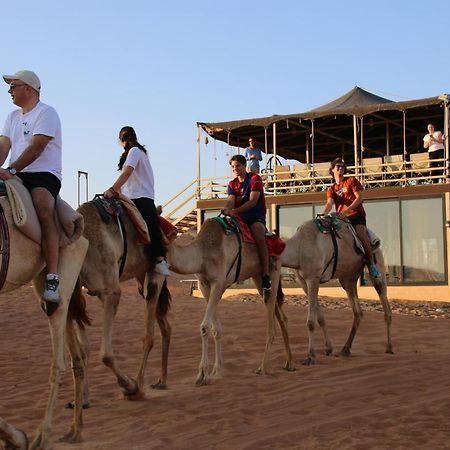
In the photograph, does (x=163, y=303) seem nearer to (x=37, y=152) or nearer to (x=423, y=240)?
(x=37, y=152)

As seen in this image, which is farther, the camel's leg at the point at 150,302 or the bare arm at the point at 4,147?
the camel's leg at the point at 150,302

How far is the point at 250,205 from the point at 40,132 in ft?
16.4

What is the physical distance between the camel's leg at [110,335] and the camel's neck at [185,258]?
1.71 meters

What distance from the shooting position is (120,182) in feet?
28.6

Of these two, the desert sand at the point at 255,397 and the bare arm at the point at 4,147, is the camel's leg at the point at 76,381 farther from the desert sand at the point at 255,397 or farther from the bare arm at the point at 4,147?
the bare arm at the point at 4,147

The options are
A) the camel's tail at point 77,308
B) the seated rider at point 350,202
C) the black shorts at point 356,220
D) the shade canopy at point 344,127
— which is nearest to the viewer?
the camel's tail at point 77,308

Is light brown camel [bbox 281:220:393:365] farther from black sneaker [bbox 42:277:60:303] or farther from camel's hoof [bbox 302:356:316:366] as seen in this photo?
black sneaker [bbox 42:277:60:303]

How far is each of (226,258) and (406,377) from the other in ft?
Answer: 9.14

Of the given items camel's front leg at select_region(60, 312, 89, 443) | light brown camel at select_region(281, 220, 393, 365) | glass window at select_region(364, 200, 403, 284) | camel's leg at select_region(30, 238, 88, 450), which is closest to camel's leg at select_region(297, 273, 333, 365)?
light brown camel at select_region(281, 220, 393, 365)

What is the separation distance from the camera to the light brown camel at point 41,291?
5.77 m

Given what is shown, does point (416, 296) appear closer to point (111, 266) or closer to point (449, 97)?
point (449, 97)

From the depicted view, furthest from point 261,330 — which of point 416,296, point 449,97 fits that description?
point 449,97

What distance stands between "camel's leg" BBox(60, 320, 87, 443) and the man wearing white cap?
0.78 metres

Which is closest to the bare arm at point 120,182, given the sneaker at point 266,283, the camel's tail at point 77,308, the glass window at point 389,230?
the camel's tail at point 77,308
